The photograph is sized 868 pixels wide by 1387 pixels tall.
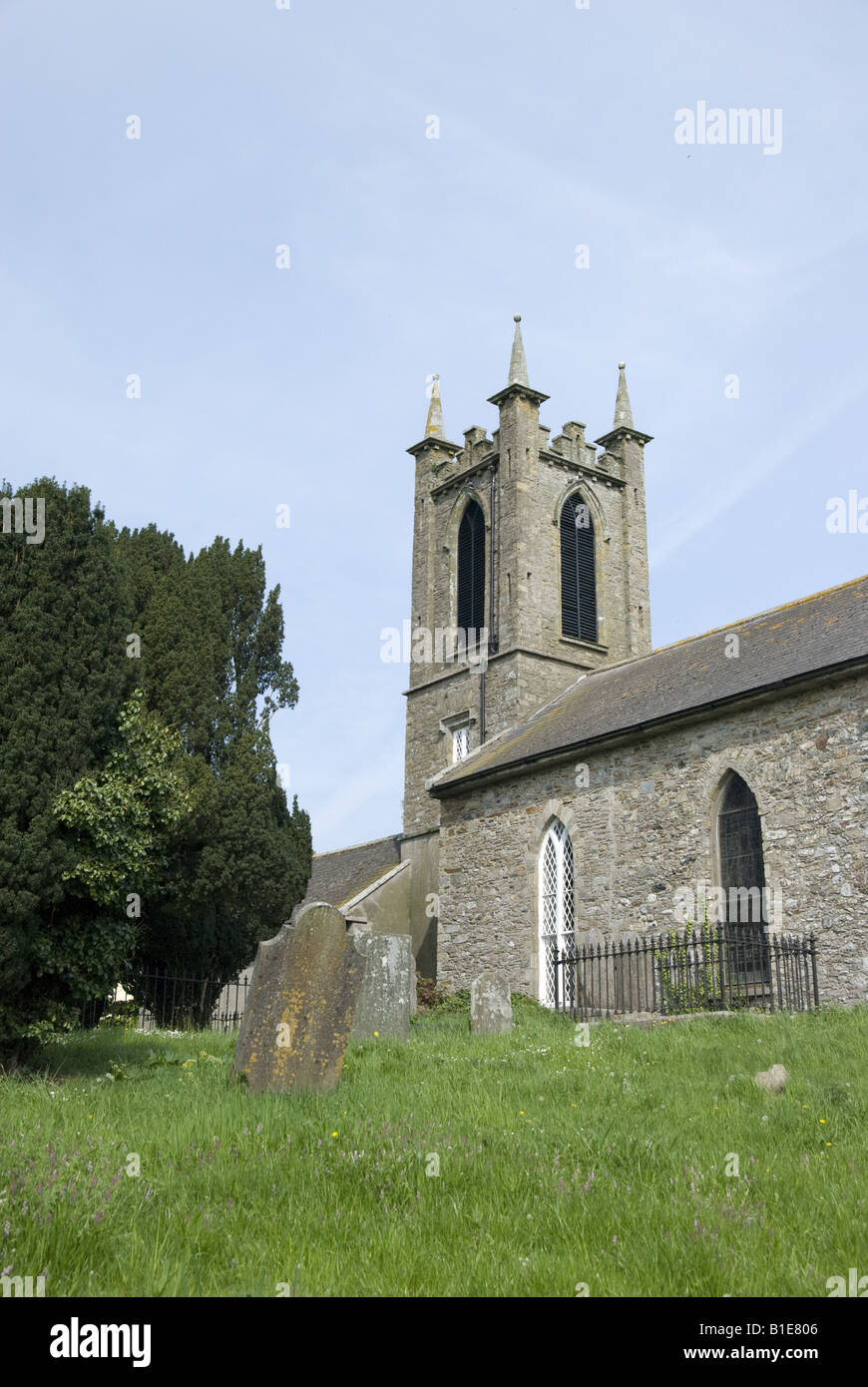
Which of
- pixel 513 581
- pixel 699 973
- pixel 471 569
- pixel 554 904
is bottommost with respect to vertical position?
pixel 699 973

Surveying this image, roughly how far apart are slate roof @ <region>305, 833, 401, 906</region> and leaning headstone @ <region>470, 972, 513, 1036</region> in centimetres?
1446

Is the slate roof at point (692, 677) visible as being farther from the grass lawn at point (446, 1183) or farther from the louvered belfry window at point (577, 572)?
the grass lawn at point (446, 1183)

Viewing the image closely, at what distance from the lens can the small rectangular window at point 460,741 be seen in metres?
29.3

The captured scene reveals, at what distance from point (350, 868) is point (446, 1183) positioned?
28.2 metres

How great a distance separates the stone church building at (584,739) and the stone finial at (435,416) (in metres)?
0.11

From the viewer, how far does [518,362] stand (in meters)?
31.3

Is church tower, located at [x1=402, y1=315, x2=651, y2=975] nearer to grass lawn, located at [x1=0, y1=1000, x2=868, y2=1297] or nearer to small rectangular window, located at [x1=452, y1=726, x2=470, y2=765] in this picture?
small rectangular window, located at [x1=452, y1=726, x2=470, y2=765]

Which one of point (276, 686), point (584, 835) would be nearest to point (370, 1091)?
point (584, 835)

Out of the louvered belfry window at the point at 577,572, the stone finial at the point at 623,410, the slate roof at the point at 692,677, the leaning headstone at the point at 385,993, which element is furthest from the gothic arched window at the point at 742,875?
the stone finial at the point at 623,410

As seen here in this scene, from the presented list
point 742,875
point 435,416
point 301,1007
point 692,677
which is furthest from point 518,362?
point 301,1007

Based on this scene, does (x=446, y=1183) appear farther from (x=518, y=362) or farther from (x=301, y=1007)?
(x=518, y=362)

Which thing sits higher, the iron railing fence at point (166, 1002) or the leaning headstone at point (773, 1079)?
the iron railing fence at point (166, 1002)

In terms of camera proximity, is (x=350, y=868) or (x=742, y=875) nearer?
(x=742, y=875)

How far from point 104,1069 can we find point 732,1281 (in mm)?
8001
